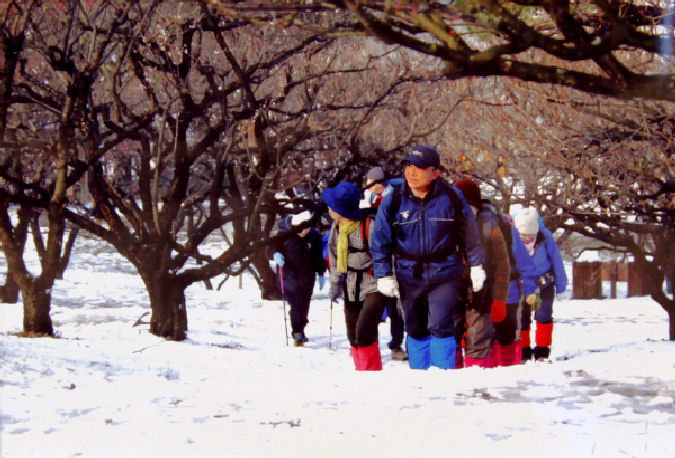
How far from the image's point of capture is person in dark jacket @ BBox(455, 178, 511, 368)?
676 cm

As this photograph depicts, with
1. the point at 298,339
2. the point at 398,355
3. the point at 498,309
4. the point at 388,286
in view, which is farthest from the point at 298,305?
the point at 388,286

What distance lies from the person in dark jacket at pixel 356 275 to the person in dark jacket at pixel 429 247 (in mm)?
656

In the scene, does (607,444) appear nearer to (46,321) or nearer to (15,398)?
(15,398)

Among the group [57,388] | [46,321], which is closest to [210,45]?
[46,321]

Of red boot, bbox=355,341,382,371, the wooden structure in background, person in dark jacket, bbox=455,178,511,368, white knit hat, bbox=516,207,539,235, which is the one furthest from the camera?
the wooden structure in background

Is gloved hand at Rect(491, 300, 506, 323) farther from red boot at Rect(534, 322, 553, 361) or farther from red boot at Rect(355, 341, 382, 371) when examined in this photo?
red boot at Rect(534, 322, 553, 361)

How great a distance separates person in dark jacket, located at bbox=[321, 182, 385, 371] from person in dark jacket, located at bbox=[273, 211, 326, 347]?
4.17 m

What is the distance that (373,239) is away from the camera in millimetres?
6254

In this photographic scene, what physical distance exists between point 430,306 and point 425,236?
0.55 metres

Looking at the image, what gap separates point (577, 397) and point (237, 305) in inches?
522

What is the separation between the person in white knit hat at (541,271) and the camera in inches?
335

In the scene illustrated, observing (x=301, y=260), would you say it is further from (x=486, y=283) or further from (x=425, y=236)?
(x=425, y=236)

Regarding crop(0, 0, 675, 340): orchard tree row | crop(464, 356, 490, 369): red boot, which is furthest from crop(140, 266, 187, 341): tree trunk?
crop(464, 356, 490, 369): red boot

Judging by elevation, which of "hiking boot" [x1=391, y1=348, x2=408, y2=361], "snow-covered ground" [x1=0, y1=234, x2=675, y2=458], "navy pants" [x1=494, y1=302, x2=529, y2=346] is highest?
"navy pants" [x1=494, y1=302, x2=529, y2=346]
